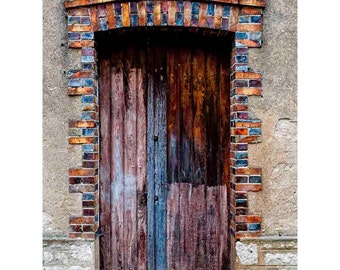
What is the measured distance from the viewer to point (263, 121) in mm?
3361

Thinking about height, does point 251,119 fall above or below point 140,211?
above

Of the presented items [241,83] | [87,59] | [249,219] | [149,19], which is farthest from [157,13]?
[249,219]

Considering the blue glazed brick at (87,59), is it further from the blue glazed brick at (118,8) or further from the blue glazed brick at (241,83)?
the blue glazed brick at (241,83)

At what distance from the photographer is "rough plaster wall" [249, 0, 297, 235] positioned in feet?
11.0

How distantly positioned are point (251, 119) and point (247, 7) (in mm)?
944

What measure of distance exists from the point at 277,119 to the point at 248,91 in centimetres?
34

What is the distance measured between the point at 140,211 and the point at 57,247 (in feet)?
2.53

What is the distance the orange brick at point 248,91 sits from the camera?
335 centimetres

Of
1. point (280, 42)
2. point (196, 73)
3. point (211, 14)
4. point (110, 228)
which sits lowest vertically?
point (110, 228)

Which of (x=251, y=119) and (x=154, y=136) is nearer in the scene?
(x=251, y=119)

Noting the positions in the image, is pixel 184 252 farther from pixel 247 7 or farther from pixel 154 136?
pixel 247 7

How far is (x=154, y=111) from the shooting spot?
141 inches

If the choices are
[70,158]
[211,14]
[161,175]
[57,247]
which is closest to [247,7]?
[211,14]

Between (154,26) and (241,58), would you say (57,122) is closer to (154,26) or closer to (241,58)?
(154,26)
